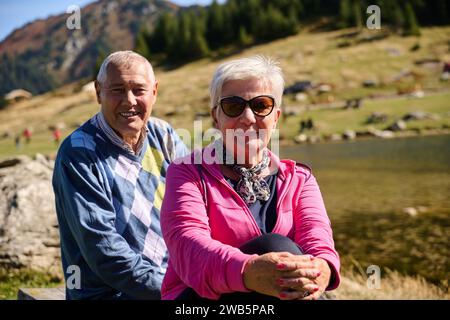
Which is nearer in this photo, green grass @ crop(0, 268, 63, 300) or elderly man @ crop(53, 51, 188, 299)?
elderly man @ crop(53, 51, 188, 299)

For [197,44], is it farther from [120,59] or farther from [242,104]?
[242,104]

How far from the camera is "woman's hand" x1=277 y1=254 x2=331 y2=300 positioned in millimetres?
2613

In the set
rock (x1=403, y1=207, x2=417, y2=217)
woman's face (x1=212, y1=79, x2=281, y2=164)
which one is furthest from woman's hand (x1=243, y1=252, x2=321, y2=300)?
rock (x1=403, y1=207, x2=417, y2=217)

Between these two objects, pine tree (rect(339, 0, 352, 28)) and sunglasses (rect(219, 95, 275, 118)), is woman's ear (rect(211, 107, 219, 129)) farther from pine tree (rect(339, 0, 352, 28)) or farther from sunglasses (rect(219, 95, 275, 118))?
pine tree (rect(339, 0, 352, 28))

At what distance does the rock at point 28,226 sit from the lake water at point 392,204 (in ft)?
19.4

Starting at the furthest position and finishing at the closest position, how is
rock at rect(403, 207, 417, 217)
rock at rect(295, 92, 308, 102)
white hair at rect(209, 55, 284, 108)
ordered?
rock at rect(295, 92, 308, 102)
rock at rect(403, 207, 417, 217)
white hair at rect(209, 55, 284, 108)

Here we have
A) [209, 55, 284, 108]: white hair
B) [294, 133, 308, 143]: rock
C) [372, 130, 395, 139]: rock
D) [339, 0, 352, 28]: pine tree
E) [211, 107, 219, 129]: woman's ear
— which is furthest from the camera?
[339, 0, 352, 28]: pine tree

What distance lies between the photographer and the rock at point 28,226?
25.1ft

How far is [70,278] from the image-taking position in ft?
14.1

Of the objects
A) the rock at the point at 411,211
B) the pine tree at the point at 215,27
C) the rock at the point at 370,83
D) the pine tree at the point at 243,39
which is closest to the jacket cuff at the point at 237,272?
the rock at the point at 411,211

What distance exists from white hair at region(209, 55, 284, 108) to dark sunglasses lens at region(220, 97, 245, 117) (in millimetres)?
64

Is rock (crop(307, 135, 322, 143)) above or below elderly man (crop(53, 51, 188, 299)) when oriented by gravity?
below

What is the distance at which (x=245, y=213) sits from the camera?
3.09 meters

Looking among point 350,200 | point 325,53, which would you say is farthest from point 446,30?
point 350,200
